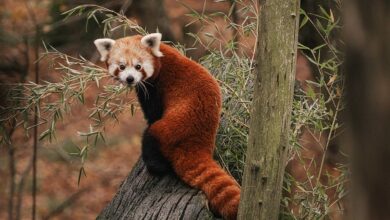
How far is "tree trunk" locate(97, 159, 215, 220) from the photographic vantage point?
126 inches

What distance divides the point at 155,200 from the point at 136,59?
2.98 ft

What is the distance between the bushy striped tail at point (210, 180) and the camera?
10.1 feet

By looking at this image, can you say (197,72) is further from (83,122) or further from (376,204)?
(83,122)

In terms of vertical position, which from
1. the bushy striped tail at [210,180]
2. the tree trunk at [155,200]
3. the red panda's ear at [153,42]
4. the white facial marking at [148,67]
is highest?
the red panda's ear at [153,42]

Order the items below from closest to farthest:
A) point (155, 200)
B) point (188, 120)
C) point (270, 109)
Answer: point (270, 109) → point (155, 200) → point (188, 120)

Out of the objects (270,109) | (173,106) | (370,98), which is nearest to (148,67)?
(173,106)

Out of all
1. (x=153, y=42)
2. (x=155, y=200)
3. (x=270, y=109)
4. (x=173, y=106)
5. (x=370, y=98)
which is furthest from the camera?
(x=153, y=42)

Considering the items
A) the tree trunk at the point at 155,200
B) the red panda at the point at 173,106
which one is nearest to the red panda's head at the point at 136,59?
the red panda at the point at 173,106

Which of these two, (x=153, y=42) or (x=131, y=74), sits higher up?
(x=153, y=42)

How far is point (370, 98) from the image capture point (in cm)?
113

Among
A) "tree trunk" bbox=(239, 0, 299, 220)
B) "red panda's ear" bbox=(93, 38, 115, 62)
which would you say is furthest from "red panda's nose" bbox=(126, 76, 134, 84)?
"tree trunk" bbox=(239, 0, 299, 220)

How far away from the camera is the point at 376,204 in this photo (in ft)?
3.74

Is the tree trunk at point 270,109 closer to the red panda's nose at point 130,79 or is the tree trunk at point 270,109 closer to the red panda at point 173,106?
the red panda at point 173,106

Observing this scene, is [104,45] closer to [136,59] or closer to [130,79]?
[136,59]
